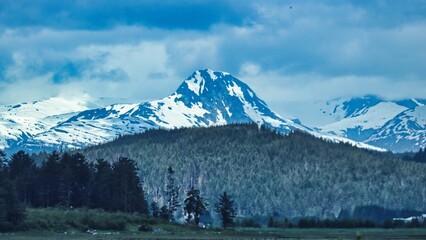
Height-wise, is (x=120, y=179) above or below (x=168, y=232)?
above

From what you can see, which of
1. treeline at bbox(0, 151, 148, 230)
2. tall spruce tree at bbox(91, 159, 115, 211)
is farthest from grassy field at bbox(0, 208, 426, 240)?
tall spruce tree at bbox(91, 159, 115, 211)

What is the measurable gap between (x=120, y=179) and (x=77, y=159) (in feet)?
39.8

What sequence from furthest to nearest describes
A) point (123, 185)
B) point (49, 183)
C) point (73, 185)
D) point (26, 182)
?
point (123, 185), point (73, 185), point (49, 183), point (26, 182)

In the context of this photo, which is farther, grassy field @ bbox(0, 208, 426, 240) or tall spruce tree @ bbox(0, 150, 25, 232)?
grassy field @ bbox(0, 208, 426, 240)

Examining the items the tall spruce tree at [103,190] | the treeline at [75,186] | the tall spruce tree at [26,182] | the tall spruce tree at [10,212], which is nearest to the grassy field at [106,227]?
the tall spruce tree at [10,212]

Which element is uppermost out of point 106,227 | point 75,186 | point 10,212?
A: point 75,186

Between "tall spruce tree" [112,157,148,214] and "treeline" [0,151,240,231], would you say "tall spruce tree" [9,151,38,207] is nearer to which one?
"treeline" [0,151,240,231]

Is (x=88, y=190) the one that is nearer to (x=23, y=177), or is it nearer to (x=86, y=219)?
(x=23, y=177)

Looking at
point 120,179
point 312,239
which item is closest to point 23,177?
point 120,179

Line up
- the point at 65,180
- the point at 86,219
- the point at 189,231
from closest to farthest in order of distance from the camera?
the point at 86,219 → the point at 189,231 → the point at 65,180

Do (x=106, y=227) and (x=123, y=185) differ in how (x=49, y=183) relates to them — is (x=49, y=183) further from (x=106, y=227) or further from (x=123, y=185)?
(x=106, y=227)

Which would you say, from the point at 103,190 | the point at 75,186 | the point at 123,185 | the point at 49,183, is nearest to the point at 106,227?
the point at 103,190

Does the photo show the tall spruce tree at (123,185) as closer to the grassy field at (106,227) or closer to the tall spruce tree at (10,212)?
the grassy field at (106,227)

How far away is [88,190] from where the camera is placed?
18988 cm
